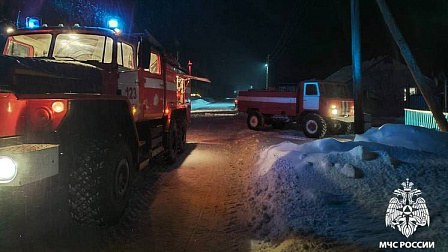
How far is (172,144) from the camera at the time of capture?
10.2 m

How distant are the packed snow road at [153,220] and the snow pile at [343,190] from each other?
42 centimetres

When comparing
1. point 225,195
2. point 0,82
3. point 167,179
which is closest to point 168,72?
point 167,179

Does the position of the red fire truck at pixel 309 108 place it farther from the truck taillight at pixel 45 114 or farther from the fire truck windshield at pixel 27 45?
the truck taillight at pixel 45 114

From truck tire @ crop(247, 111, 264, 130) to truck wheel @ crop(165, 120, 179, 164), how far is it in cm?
955

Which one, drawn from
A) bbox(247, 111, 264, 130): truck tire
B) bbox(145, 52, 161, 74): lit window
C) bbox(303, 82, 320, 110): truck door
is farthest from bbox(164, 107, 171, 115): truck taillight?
bbox(247, 111, 264, 130): truck tire

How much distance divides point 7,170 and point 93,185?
1157 mm

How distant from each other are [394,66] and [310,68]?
61.6 feet

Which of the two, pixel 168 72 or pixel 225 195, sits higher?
pixel 168 72

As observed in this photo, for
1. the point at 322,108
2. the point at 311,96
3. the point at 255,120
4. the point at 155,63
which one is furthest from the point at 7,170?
the point at 255,120

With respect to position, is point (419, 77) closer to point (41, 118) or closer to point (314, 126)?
point (314, 126)

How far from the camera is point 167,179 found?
8.34 meters

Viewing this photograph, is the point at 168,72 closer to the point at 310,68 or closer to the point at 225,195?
the point at 225,195

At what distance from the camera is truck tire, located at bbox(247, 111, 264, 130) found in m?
19.7

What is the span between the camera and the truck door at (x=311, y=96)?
56.4ft
